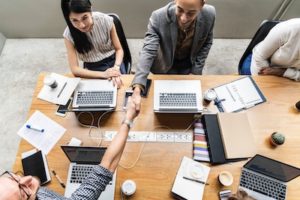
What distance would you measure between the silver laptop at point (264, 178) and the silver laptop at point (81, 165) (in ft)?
2.36

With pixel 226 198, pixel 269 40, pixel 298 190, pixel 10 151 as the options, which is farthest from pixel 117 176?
pixel 10 151

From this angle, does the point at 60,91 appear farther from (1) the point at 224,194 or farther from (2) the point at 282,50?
(2) the point at 282,50

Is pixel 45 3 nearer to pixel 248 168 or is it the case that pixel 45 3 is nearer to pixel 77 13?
pixel 77 13

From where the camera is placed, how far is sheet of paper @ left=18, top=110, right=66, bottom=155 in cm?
147

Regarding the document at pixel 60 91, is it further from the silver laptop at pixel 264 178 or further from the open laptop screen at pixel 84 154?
the silver laptop at pixel 264 178

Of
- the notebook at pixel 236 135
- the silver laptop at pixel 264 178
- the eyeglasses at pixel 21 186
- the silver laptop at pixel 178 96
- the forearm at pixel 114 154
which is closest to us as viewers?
the eyeglasses at pixel 21 186

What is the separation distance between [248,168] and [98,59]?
1.33 metres

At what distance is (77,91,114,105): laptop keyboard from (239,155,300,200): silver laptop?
899mm

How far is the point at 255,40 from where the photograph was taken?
193 centimetres

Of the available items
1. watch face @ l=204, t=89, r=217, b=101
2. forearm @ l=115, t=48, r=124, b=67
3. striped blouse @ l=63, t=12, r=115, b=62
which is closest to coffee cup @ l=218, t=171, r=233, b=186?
watch face @ l=204, t=89, r=217, b=101

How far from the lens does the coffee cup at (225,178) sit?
1339 millimetres

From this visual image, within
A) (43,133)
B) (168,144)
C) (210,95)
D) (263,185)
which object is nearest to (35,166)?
(43,133)

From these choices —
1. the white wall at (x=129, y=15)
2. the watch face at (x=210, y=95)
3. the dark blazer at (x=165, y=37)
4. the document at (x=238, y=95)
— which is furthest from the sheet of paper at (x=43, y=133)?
the white wall at (x=129, y=15)

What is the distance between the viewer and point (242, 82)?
5.50 ft
